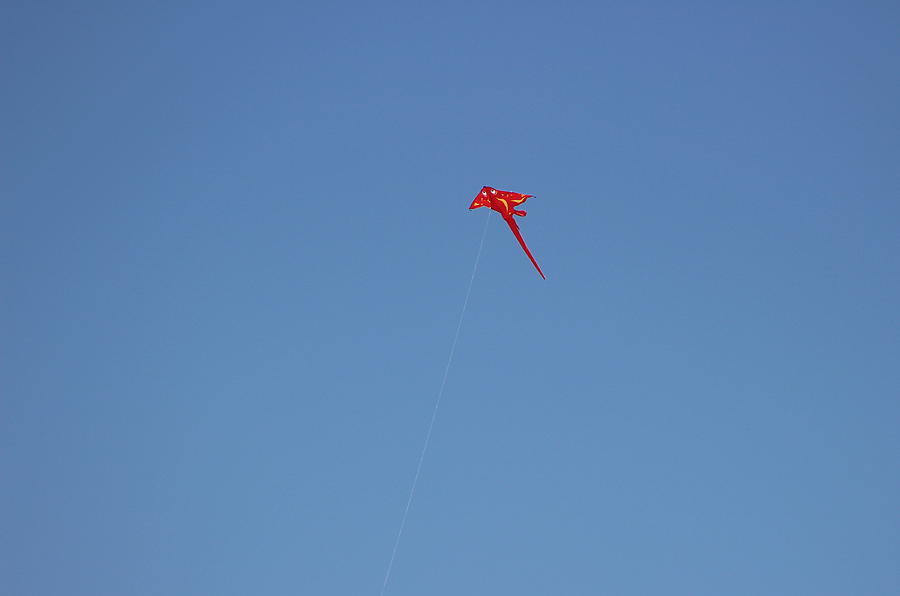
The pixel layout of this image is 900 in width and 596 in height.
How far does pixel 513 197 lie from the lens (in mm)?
42500

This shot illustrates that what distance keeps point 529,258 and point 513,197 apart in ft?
4.85

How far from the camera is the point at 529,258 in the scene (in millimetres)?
43219
